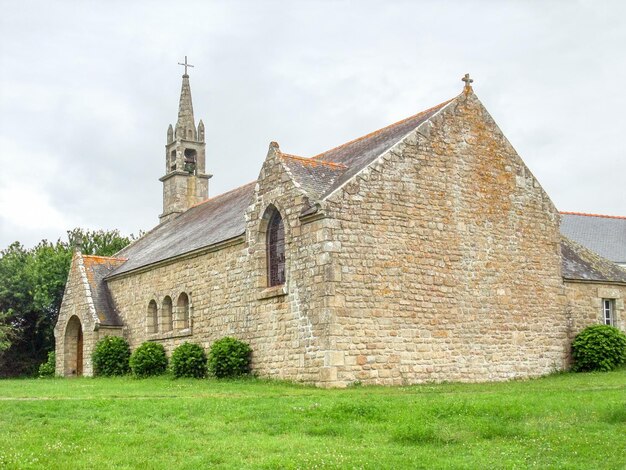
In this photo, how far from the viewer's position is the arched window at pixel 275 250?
21.3 metres

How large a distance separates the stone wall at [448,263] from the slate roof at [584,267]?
4.57 feet

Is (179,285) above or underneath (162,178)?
underneath

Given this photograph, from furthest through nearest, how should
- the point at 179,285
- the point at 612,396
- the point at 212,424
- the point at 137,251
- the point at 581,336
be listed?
the point at 137,251
the point at 179,285
the point at 581,336
the point at 612,396
the point at 212,424

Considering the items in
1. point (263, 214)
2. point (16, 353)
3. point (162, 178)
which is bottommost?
point (16, 353)

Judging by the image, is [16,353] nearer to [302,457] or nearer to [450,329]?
[450,329]

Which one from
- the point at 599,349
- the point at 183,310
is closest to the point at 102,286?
the point at 183,310

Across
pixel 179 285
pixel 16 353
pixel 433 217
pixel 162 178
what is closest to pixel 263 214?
pixel 433 217

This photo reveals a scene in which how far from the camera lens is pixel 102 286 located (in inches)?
1252

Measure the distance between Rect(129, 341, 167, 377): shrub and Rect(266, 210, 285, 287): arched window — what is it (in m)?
6.57

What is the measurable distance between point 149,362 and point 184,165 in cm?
1448

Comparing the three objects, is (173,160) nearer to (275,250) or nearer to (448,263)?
(275,250)

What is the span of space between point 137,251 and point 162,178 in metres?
6.33

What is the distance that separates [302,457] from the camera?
10.5 metres

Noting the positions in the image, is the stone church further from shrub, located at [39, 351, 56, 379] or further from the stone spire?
the stone spire
